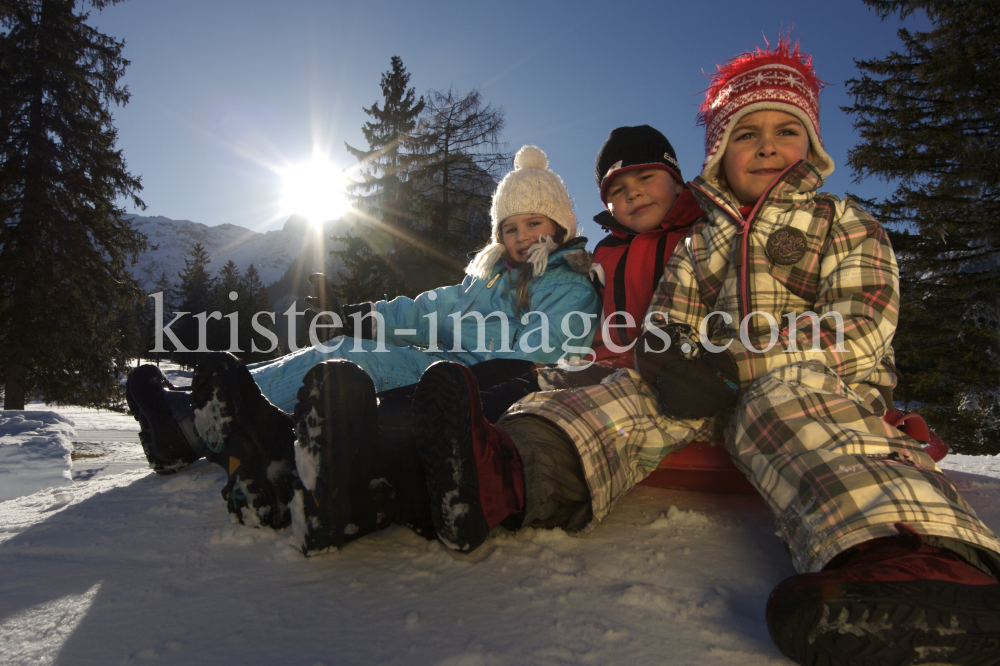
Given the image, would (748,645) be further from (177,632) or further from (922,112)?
(922,112)

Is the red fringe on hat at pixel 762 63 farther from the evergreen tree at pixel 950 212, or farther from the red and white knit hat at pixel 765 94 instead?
the evergreen tree at pixel 950 212

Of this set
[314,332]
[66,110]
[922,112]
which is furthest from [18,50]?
[922,112]

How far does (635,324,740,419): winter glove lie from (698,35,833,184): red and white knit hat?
92 cm

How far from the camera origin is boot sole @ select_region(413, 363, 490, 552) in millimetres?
1018

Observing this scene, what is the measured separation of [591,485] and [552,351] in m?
1.16

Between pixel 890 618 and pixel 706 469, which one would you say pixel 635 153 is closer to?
pixel 706 469

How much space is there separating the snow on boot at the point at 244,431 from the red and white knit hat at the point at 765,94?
175 centimetres

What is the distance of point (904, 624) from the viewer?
71 centimetres

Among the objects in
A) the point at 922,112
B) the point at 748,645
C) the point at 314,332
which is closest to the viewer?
the point at 748,645

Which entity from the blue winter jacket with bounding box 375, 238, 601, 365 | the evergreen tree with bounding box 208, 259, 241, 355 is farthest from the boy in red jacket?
the evergreen tree with bounding box 208, 259, 241, 355

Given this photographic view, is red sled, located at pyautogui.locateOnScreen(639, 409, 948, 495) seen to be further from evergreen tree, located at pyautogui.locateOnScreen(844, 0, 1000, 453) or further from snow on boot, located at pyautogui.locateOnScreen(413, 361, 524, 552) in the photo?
evergreen tree, located at pyautogui.locateOnScreen(844, 0, 1000, 453)

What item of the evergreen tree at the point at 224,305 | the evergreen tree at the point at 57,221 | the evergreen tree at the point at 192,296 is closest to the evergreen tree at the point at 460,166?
the evergreen tree at the point at 57,221

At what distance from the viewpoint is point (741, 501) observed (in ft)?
5.40

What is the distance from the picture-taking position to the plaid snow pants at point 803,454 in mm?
876
